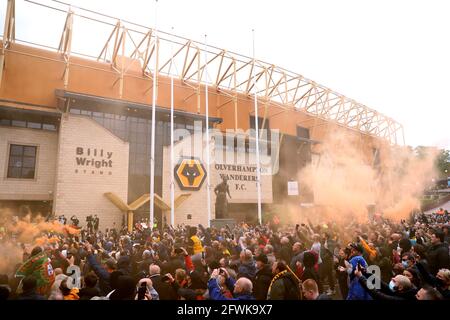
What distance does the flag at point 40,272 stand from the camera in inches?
219

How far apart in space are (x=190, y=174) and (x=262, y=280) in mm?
25093

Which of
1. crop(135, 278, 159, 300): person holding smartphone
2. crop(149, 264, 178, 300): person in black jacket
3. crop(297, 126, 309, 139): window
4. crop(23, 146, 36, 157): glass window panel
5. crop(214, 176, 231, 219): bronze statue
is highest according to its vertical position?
crop(297, 126, 309, 139): window

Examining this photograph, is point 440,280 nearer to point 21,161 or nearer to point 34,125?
point 21,161

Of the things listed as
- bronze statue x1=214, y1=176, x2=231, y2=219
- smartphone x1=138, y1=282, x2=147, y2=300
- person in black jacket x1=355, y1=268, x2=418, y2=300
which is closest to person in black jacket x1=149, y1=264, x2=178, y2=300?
smartphone x1=138, y1=282, x2=147, y2=300

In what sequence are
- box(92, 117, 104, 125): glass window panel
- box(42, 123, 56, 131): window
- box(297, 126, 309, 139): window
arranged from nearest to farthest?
box(42, 123, 56, 131): window, box(92, 117, 104, 125): glass window panel, box(297, 126, 309, 139): window

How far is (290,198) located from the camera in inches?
1491

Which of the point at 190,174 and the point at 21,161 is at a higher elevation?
the point at 21,161

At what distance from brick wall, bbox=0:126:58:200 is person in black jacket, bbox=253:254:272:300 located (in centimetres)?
2416

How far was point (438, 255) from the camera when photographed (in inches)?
263

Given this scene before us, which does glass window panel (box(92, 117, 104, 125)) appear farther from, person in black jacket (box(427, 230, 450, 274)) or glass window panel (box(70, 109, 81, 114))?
person in black jacket (box(427, 230, 450, 274))

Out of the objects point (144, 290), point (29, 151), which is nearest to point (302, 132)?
point (29, 151)

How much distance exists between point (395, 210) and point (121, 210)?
34.5 m

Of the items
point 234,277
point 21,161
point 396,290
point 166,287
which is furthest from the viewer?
point 21,161

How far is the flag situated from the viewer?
18.2ft
